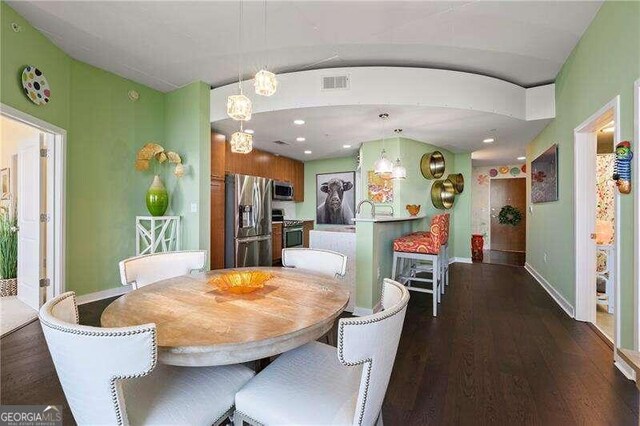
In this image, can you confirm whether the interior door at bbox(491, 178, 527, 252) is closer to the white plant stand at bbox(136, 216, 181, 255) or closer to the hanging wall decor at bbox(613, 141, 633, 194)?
the hanging wall decor at bbox(613, 141, 633, 194)

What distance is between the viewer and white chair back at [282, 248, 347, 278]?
1915mm

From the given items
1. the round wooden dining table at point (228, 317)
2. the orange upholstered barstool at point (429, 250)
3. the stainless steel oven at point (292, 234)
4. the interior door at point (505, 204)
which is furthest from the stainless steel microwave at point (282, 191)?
the interior door at point (505, 204)

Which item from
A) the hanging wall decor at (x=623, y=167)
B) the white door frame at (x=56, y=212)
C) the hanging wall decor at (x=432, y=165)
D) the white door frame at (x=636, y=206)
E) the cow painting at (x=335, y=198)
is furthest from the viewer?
the cow painting at (x=335, y=198)

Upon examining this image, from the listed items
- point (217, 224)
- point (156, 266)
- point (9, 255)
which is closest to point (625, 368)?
point (156, 266)

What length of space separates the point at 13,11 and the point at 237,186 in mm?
2610

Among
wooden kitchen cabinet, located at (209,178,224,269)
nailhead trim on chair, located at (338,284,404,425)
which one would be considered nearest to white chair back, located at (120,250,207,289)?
nailhead trim on chair, located at (338,284,404,425)

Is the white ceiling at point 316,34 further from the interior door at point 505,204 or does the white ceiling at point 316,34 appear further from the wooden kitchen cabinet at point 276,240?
the interior door at point 505,204

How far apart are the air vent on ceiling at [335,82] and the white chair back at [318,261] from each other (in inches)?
78.8

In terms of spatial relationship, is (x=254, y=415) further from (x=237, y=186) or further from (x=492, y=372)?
(x=237, y=186)

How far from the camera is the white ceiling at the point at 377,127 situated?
3.40 m

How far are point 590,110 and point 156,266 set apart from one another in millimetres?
3766

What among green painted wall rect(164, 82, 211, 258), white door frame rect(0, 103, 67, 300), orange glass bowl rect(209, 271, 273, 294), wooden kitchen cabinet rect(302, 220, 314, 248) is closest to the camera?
orange glass bowl rect(209, 271, 273, 294)

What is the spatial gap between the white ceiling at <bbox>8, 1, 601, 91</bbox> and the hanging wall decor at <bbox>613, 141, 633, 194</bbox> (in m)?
1.24

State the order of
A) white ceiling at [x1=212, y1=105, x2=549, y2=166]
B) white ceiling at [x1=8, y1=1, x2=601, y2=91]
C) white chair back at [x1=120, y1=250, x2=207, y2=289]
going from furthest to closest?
white ceiling at [x1=212, y1=105, x2=549, y2=166] < white ceiling at [x1=8, y1=1, x2=601, y2=91] < white chair back at [x1=120, y1=250, x2=207, y2=289]
